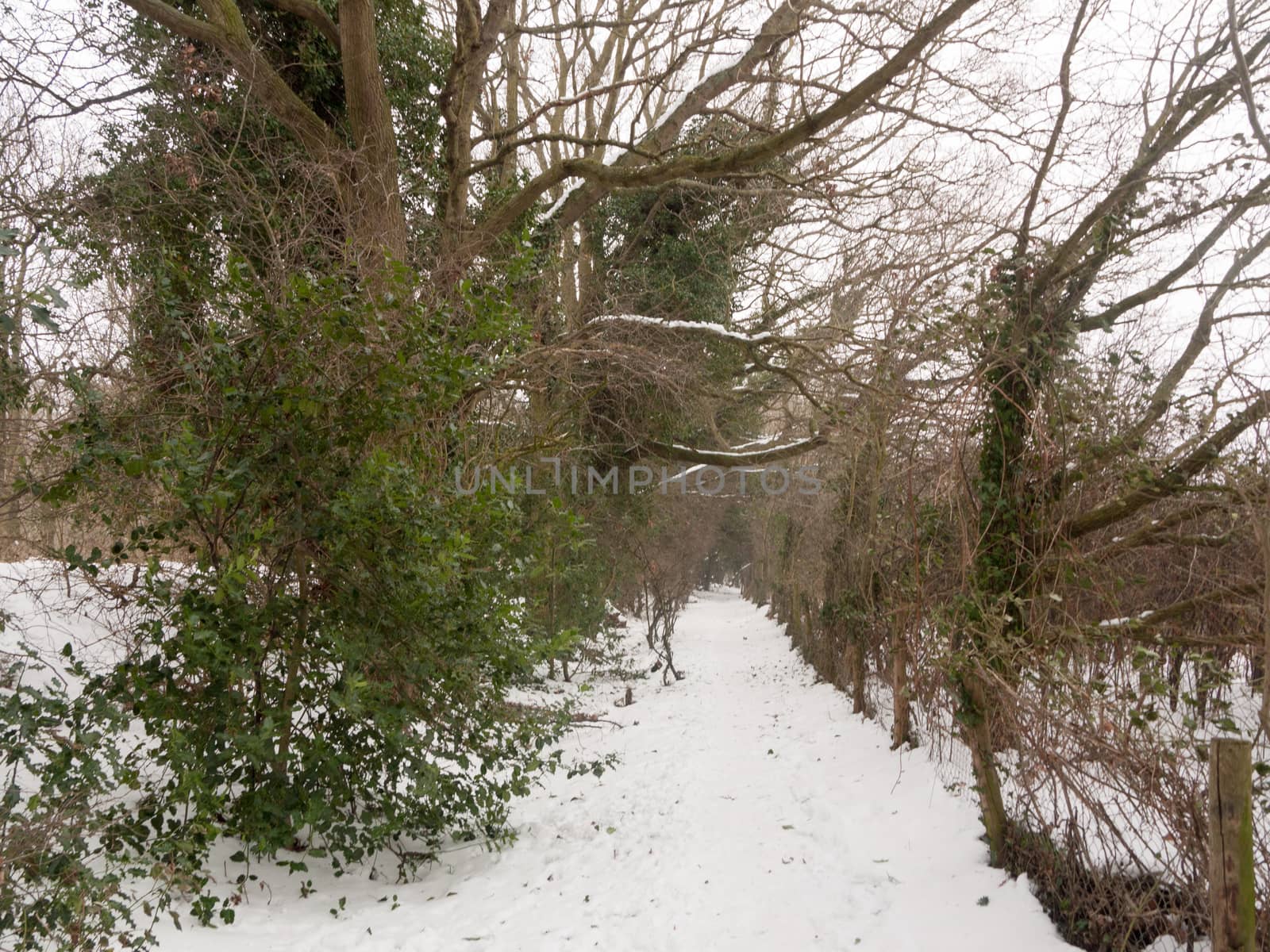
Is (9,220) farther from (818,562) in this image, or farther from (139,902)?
(818,562)

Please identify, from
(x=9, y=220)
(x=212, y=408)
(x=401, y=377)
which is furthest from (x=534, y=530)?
(x=9, y=220)

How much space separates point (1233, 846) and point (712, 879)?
10.00 feet

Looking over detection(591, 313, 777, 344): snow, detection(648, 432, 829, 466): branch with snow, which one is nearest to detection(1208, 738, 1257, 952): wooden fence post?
detection(591, 313, 777, 344): snow

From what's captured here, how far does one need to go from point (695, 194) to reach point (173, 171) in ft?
21.0

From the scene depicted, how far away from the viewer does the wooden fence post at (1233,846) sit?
274 cm

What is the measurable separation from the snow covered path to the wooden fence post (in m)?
1.00

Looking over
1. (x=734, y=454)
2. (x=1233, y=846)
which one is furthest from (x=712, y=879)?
(x=734, y=454)

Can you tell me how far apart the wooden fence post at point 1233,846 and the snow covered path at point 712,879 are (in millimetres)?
995

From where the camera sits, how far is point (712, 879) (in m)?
4.99

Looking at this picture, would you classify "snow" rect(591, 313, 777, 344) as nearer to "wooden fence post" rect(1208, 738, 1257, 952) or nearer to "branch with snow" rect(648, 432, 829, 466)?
"branch with snow" rect(648, 432, 829, 466)

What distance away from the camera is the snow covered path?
3951 mm

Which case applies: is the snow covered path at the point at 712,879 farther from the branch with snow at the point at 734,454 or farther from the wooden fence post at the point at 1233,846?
the branch with snow at the point at 734,454

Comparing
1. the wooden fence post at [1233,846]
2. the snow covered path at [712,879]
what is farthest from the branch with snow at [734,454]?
the wooden fence post at [1233,846]

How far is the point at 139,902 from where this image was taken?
3502 millimetres
